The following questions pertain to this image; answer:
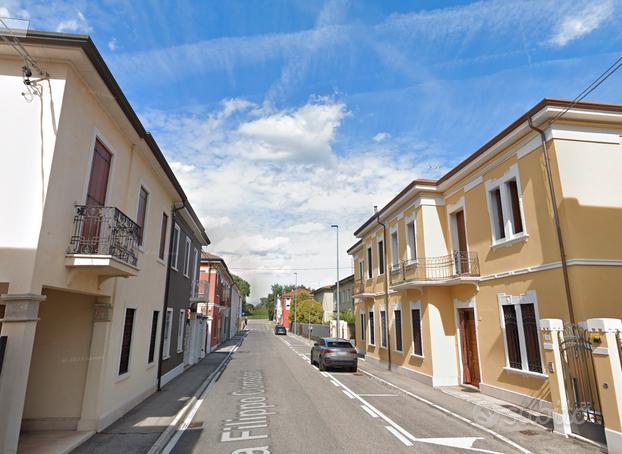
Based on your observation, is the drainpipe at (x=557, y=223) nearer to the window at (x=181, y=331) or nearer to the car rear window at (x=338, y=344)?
the car rear window at (x=338, y=344)

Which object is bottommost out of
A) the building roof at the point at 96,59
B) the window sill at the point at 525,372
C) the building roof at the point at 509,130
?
the window sill at the point at 525,372

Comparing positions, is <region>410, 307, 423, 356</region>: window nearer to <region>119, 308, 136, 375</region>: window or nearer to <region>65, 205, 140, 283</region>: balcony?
<region>119, 308, 136, 375</region>: window

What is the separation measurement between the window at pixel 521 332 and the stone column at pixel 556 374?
1487 millimetres

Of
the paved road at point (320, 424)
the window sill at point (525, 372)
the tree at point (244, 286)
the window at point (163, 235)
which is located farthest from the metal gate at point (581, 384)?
the tree at point (244, 286)

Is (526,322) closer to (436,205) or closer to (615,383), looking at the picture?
(615,383)

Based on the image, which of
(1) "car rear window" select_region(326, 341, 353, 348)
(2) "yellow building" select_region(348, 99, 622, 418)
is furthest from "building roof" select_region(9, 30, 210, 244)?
(1) "car rear window" select_region(326, 341, 353, 348)

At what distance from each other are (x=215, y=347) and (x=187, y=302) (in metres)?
12.5

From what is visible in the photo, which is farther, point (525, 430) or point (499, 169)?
point (499, 169)

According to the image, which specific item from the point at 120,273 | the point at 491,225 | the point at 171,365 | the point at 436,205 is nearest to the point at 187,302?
the point at 171,365

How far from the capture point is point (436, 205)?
47.9ft

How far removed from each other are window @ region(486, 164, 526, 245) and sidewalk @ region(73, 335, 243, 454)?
1009 cm

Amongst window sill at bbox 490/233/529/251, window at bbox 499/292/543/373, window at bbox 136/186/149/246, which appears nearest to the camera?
window at bbox 499/292/543/373

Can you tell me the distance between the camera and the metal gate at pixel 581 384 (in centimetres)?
698

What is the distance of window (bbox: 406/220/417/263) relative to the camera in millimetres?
→ 15586
